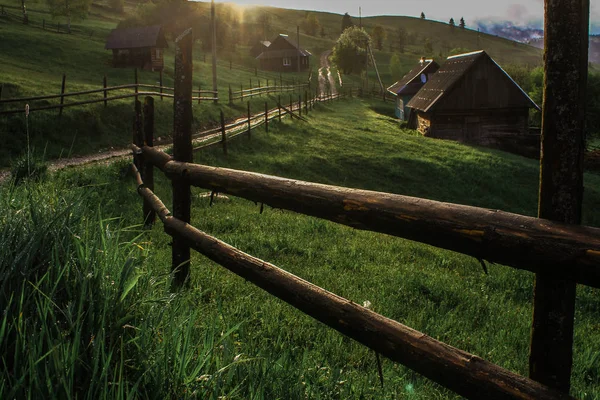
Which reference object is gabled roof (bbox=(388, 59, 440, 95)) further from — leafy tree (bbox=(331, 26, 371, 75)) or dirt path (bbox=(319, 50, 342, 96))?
leafy tree (bbox=(331, 26, 371, 75))

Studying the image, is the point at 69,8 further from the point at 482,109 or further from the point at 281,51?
the point at 482,109

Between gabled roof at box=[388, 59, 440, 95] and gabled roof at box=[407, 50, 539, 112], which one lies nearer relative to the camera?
gabled roof at box=[407, 50, 539, 112]

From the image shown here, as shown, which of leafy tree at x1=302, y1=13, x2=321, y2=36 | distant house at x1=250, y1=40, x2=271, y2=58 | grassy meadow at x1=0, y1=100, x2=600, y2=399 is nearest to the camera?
grassy meadow at x1=0, y1=100, x2=600, y2=399

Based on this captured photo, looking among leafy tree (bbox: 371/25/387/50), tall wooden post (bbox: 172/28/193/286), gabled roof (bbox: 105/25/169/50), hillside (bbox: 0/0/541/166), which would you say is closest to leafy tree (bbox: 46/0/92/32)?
hillside (bbox: 0/0/541/166)

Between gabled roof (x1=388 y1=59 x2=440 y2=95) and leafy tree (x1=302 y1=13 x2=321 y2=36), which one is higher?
leafy tree (x1=302 y1=13 x2=321 y2=36)

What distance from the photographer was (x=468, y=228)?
2.00m

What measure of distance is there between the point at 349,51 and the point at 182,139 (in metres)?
70.2

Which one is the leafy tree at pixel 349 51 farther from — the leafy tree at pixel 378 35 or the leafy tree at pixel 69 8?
the leafy tree at pixel 378 35

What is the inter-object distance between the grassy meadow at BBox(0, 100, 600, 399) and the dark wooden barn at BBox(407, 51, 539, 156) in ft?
79.1

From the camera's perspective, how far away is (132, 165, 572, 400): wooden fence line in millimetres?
1906

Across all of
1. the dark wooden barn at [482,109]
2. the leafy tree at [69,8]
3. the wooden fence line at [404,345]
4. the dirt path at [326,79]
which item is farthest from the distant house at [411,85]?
the wooden fence line at [404,345]

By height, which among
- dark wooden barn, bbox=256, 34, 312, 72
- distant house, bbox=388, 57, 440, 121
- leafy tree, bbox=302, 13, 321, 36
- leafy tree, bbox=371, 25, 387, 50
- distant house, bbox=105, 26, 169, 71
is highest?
leafy tree, bbox=302, 13, 321, 36

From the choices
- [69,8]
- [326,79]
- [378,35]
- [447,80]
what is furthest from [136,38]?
[378,35]

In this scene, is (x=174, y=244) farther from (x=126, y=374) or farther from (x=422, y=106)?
(x=422, y=106)
